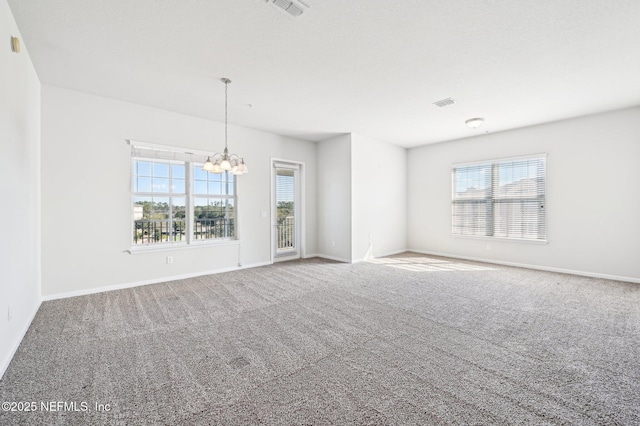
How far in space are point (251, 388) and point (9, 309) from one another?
2.21m

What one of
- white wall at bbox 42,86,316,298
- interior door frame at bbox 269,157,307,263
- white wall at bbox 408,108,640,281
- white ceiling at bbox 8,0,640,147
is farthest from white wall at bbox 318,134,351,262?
white wall at bbox 408,108,640,281

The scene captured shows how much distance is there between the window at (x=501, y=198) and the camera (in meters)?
5.62

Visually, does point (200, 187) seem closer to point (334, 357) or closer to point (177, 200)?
point (177, 200)

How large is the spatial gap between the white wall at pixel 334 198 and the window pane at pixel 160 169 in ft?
11.1

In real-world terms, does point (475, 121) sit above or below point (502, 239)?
above

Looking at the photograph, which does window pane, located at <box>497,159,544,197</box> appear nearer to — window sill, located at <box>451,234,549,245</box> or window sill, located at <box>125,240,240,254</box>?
window sill, located at <box>451,234,549,245</box>

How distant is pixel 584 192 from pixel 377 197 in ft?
12.6

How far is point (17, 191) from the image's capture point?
105 inches

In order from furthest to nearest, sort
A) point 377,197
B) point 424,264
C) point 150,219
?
point 377,197
point 424,264
point 150,219

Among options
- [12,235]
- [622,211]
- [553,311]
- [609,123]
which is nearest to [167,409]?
[12,235]

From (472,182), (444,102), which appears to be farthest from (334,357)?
(472,182)

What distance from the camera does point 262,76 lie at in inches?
Answer: 139

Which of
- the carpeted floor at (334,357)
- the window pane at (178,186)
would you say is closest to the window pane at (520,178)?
the carpeted floor at (334,357)

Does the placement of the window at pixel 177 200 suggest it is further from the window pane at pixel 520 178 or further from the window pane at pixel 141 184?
the window pane at pixel 520 178
